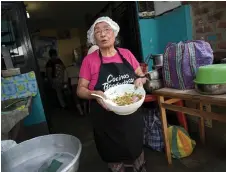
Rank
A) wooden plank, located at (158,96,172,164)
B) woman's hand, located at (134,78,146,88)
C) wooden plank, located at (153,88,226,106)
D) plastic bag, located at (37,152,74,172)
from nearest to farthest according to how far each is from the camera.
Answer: plastic bag, located at (37,152,74,172) < wooden plank, located at (153,88,226,106) < woman's hand, located at (134,78,146,88) < wooden plank, located at (158,96,172,164)

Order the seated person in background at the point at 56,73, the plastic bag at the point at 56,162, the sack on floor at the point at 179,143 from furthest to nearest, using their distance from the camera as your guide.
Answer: the seated person in background at the point at 56,73, the sack on floor at the point at 179,143, the plastic bag at the point at 56,162

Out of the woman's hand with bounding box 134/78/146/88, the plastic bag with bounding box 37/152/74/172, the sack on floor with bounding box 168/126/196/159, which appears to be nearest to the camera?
the plastic bag with bounding box 37/152/74/172

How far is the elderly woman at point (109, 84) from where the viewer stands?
1641mm

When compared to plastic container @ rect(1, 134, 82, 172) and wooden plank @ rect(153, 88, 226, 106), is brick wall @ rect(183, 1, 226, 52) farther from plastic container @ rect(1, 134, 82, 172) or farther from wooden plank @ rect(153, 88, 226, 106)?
plastic container @ rect(1, 134, 82, 172)

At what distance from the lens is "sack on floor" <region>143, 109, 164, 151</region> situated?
240 centimetres

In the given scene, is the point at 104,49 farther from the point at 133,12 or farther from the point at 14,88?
the point at 133,12

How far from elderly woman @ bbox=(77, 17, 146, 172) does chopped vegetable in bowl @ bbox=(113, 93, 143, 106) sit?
0.11 m

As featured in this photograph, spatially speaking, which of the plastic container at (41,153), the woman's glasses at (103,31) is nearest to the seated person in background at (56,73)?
the woman's glasses at (103,31)

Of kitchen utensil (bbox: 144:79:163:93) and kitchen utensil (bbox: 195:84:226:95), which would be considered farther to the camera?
kitchen utensil (bbox: 144:79:163:93)

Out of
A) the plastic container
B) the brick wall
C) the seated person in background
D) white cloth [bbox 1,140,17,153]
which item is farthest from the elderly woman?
the seated person in background

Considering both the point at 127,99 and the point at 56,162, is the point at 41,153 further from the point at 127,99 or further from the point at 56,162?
the point at 127,99

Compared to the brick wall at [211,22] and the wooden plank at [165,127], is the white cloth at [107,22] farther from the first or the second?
the brick wall at [211,22]

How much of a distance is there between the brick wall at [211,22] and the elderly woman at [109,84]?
1529 millimetres

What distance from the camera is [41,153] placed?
1.22 meters
